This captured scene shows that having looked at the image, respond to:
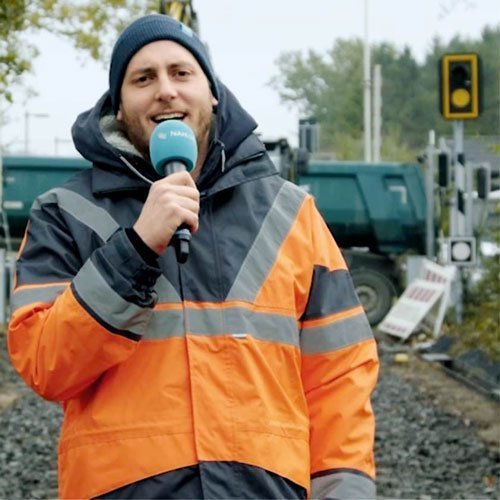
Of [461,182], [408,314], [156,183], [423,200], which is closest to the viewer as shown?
[156,183]

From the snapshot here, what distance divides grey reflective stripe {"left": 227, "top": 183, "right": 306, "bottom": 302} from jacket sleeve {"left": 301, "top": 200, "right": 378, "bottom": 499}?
7 centimetres

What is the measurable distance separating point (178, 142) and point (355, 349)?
2.00 feet

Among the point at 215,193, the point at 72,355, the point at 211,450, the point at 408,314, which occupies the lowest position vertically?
the point at 408,314

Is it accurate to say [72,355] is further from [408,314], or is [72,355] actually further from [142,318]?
[408,314]

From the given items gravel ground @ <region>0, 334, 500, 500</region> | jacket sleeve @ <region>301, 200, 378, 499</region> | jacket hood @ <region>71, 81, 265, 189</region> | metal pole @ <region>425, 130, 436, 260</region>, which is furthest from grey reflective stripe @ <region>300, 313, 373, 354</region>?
metal pole @ <region>425, 130, 436, 260</region>

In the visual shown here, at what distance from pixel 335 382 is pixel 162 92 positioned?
2.29 ft

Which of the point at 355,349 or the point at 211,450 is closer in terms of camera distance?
the point at 211,450

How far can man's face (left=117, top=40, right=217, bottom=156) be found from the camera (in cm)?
315

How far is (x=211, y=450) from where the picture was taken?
2.95 m

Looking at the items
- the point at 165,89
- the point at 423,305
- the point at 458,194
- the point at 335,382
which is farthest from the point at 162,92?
the point at 423,305

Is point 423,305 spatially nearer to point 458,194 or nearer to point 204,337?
point 458,194

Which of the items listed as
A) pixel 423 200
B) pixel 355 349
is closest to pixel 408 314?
pixel 423 200

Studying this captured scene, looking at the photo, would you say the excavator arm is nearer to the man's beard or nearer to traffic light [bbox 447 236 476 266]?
traffic light [bbox 447 236 476 266]

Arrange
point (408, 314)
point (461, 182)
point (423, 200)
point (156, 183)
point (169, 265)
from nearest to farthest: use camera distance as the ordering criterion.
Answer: point (156, 183), point (169, 265), point (461, 182), point (408, 314), point (423, 200)
